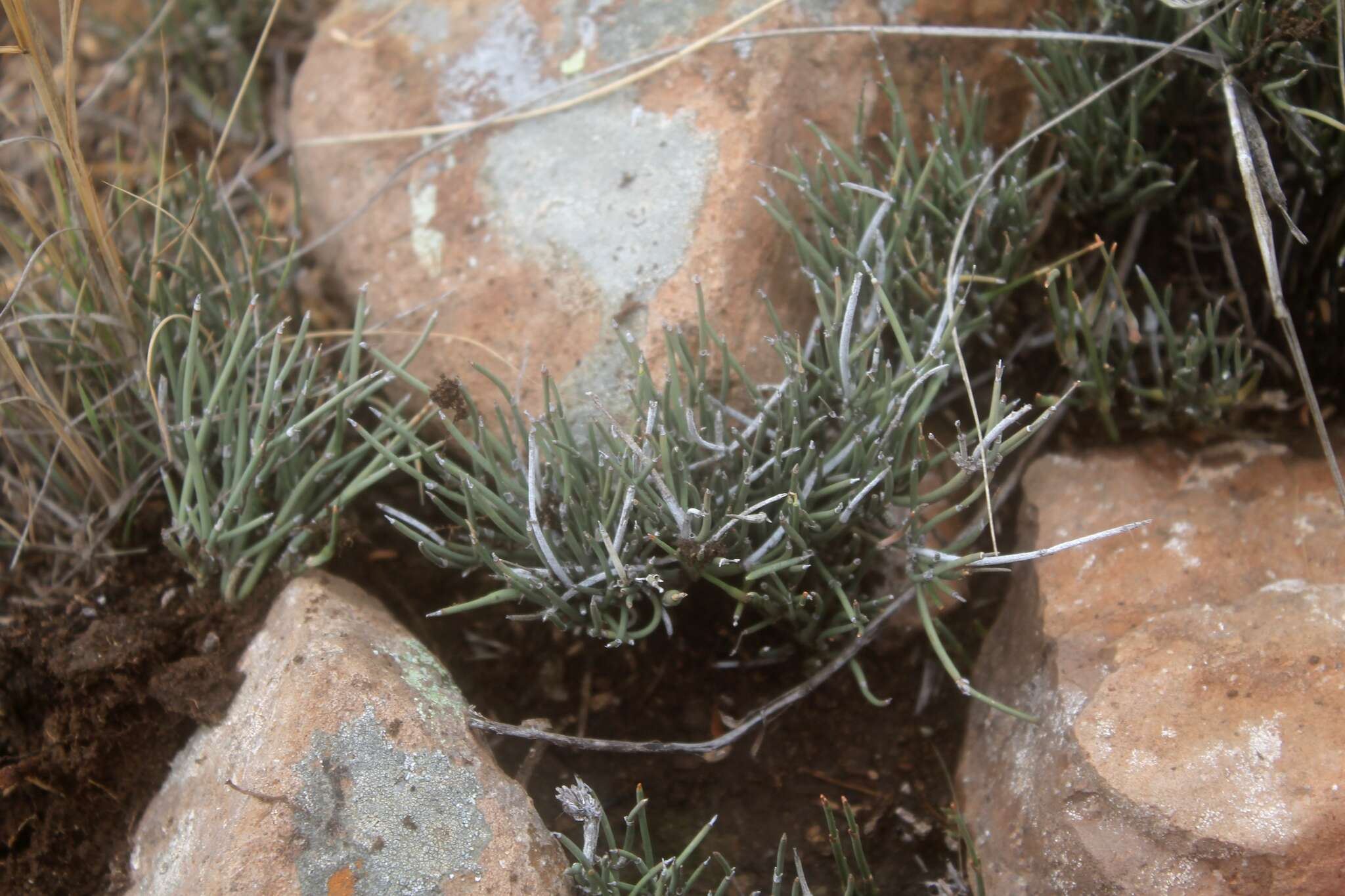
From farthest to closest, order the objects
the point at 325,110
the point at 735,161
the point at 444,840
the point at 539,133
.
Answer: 1. the point at 325,110
2. the point at 539,133
3. the point at 735,161
4. the point at 444,840

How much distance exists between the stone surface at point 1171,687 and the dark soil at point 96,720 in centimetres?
122

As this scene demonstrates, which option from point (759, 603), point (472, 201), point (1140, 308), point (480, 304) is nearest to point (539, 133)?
point (472, 201)

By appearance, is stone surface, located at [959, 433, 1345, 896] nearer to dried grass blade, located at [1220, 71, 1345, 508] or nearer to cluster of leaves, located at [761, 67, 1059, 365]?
dried grass blade, located at [1220, 71, 1345, 508]

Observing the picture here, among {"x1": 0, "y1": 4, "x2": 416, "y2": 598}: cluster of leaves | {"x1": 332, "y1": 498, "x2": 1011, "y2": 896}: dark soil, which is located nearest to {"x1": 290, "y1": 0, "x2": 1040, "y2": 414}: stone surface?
{"x1": 0, "y1": 4, "x2": 416, "y2": 598}: cluster of leaves

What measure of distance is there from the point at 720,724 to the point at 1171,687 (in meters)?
0.71

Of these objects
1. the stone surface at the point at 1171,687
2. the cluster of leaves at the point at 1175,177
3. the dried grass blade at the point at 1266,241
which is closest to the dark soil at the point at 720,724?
the stone surface at the point at 1171,687

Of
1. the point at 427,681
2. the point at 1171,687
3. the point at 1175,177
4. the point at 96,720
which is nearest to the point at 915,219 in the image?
the point at 1175,177

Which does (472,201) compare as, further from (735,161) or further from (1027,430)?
(1027,430)

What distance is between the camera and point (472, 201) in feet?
6.68

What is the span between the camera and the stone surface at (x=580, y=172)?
1878 mm

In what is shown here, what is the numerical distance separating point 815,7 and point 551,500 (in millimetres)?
1085

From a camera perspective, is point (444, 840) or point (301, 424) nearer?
point (444, 840)

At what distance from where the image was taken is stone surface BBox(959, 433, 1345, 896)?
1.44m

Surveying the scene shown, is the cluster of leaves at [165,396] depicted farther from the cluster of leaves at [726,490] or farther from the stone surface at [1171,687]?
the stone surface at [1171,687]
